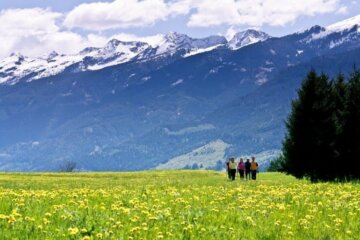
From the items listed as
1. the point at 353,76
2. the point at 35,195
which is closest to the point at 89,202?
the point at 35,195

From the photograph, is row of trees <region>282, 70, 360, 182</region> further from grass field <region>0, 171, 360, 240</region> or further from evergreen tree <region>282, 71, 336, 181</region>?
grass field <region>0, 171, 360, 240</region>

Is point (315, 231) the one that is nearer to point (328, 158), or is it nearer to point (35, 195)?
point (35, 195)

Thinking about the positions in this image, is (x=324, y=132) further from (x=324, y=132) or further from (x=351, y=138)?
(x=351, y=138)

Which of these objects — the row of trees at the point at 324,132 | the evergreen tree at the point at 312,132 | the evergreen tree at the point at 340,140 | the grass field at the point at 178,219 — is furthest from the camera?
the evergreen tree at the point at 312,132

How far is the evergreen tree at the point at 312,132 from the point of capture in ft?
163

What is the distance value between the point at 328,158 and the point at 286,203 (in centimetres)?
3335

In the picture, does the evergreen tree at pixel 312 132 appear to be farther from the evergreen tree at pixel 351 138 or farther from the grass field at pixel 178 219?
the grass field at pixel 178 219

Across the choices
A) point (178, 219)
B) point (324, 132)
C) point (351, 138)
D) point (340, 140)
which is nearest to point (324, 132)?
point (324, 132)

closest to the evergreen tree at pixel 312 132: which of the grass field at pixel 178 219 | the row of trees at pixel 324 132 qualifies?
the row of trees at pixel 324 132

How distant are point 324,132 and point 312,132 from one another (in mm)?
1071

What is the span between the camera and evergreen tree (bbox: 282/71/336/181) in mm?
49625

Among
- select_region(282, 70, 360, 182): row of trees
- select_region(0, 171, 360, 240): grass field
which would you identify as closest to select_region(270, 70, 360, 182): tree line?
select_region(282, 70, 360, 182): row of trees

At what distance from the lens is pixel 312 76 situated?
5222cm

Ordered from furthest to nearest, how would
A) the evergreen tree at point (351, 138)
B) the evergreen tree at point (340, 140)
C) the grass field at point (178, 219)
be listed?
the evergreen tree at point (340, 140)
the evergreen tree at point (351, 138)
the grass field at point (178, 219)
